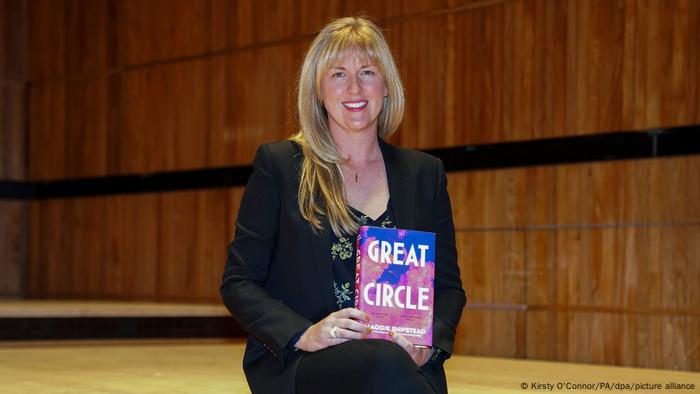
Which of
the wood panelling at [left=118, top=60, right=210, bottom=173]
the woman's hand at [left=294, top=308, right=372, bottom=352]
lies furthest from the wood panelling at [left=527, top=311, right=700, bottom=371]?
the woman's hand at [left=294, top=308, right=372, bottom=352]

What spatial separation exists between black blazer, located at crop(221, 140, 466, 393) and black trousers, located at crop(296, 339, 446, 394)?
0.39ft

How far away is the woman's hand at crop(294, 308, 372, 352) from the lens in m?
1.99

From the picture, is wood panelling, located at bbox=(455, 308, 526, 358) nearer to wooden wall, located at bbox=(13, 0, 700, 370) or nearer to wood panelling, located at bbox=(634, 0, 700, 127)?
wooden wall, located at bbox=(13, 0, 700, 370)

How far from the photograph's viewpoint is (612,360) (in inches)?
249

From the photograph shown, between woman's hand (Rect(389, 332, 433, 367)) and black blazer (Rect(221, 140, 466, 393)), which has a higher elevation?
black blazer (Rect(221, 140, 466, 393))

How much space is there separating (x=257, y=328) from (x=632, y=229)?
4.49m

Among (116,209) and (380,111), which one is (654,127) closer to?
(380,111)

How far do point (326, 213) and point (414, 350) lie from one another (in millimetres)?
361

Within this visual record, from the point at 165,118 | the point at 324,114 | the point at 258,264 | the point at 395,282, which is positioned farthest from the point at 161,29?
the point at 395,282

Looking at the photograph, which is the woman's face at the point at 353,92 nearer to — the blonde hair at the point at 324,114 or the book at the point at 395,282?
the blonde hair at the point at 324,114

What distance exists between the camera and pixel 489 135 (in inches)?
276

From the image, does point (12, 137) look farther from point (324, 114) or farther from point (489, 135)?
point (324, 114)

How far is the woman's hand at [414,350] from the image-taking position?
2.02m

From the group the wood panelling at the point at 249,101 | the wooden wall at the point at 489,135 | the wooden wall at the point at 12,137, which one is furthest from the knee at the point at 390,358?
the wooden wall at the point at 12,137
